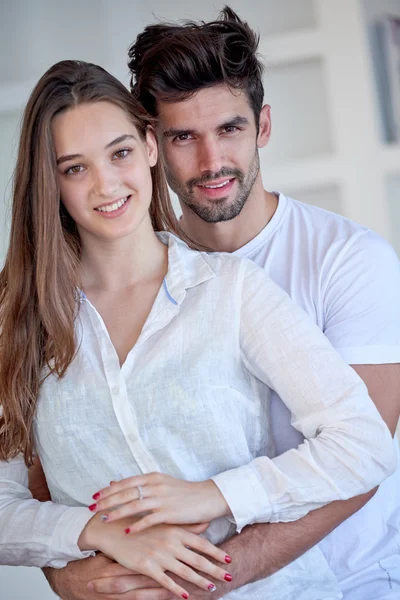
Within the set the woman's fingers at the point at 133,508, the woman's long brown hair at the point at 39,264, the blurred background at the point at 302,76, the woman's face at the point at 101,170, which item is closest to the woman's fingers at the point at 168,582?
the woman's fingers at the point at 133,508

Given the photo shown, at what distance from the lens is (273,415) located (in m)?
1.89

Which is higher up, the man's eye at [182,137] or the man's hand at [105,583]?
the man's eye at [182,137]

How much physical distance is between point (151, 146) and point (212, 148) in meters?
0.30

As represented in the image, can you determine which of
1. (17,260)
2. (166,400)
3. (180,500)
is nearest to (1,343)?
(17,260)

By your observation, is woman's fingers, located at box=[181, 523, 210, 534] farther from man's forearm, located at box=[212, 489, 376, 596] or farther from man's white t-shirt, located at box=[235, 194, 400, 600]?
man's white t-shirt, located at box=[235, 194, 400, 600]

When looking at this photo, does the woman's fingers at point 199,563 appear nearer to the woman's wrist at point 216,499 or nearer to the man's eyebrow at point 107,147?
the woman's wrist at point 216,499

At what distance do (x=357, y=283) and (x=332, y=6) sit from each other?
1.74 meters

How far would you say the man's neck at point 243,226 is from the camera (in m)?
2.19

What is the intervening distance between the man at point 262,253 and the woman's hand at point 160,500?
4.6 inches

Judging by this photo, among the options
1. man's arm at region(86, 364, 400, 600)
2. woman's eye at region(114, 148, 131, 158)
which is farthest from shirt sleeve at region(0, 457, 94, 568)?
woman's eye at region(114, 148, 131, 158)

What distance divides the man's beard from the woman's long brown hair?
32 cm

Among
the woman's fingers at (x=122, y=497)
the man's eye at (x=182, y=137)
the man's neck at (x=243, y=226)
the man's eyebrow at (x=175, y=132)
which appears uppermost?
the man's eyebrow at (x=175, y=132)

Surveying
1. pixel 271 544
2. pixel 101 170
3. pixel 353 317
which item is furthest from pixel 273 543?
pixel 101 170

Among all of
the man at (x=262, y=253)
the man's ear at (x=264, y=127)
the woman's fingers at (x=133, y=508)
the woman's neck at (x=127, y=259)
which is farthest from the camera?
the man's ear at (x=264, y=127)
